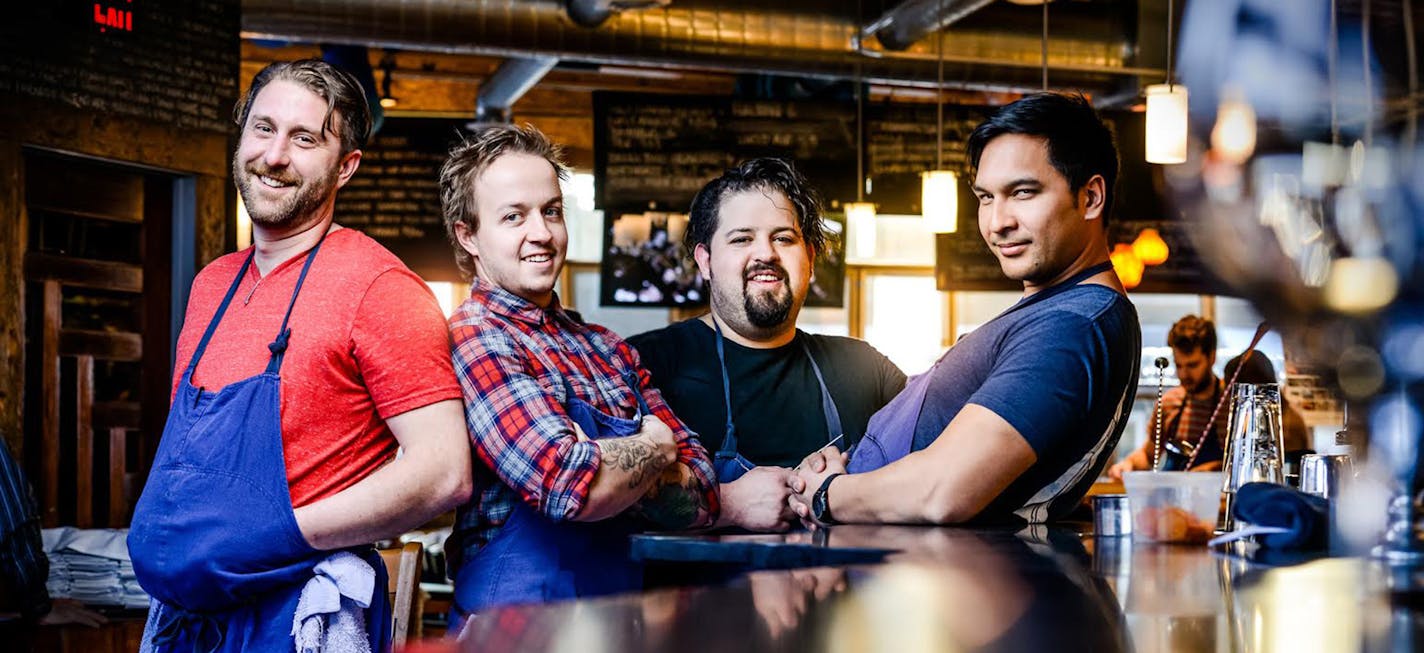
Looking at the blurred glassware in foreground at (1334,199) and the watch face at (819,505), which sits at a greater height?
the blurred glassware in foreground at (1334,199)

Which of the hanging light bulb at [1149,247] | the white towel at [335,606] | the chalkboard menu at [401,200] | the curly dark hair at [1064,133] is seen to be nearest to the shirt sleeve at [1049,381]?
the curly dark hair at [1064,133]

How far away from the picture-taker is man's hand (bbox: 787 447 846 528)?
2.28m

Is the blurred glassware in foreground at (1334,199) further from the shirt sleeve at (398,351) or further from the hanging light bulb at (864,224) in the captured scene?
the hanging light bulb at (864,224)

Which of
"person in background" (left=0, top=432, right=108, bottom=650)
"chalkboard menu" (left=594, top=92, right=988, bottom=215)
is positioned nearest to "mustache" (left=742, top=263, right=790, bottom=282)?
"person in background" (left=0, top=432, right=108, bottom=650)

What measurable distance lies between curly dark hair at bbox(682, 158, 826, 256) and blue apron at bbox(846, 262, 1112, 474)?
438 millimetres

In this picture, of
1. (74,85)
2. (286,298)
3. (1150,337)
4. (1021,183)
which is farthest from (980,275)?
(286,298)

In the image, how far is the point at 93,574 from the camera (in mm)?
3562

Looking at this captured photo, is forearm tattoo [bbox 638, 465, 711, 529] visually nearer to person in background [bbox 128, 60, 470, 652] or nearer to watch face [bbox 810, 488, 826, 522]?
watch face [bbox 810, 488, 826, 522]

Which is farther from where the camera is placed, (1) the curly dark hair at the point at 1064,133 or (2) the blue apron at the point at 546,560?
(1) the curly dark hair at the point at 1064,133

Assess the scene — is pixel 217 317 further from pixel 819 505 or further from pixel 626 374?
pixel 819 505

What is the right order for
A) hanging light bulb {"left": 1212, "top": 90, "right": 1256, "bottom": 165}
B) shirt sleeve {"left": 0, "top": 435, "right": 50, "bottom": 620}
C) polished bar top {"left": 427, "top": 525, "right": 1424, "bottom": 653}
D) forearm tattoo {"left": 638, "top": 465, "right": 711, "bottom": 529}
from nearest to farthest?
1. polished bar top {"left": 427, "top": 525, "right": 1424, "bottom": 653}
2. forearm tattoo {"left": 638, "top": 465, "right": 711, "bottom": 529}
3. shirt sleeve {"left": 0, "top": 435, "right": 50, "bottom": 620}
4. hanging light bulb {"left": 1212, "top": 90, "right": 1256, "bottom": 165}

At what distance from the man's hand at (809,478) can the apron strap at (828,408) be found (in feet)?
0.92

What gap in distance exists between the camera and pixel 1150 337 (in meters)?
9.77

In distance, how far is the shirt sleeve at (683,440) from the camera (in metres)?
2.24
